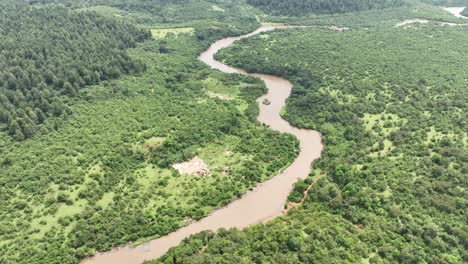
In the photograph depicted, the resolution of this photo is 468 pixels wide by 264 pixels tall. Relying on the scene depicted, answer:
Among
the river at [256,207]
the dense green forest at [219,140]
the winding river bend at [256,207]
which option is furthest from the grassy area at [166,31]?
the winding river bend at [256,207]

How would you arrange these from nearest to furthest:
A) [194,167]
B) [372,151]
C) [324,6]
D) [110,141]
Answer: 1. [194,167]
2. [372,151]
3. [110,141]
4. [324,6]

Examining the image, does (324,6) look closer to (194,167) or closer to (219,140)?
(219,140)

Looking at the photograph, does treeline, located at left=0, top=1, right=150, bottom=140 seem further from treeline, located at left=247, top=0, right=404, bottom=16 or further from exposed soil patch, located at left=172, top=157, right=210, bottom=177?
treeline, located at left=247, top=0, right=404, bottom=16

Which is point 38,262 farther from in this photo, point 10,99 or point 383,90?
point 383,90

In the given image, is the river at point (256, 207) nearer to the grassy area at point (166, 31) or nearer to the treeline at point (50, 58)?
Answer: the treeline at point (50, 58)

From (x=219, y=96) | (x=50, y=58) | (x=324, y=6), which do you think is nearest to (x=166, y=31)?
(x=50, y=58)

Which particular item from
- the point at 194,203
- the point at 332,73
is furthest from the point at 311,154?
the point at 332,73

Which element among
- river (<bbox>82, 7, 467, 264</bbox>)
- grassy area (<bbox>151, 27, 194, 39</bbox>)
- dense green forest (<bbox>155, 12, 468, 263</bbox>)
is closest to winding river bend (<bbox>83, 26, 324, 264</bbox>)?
river (<bbox>82, 7, 467, 264</bbox>)
